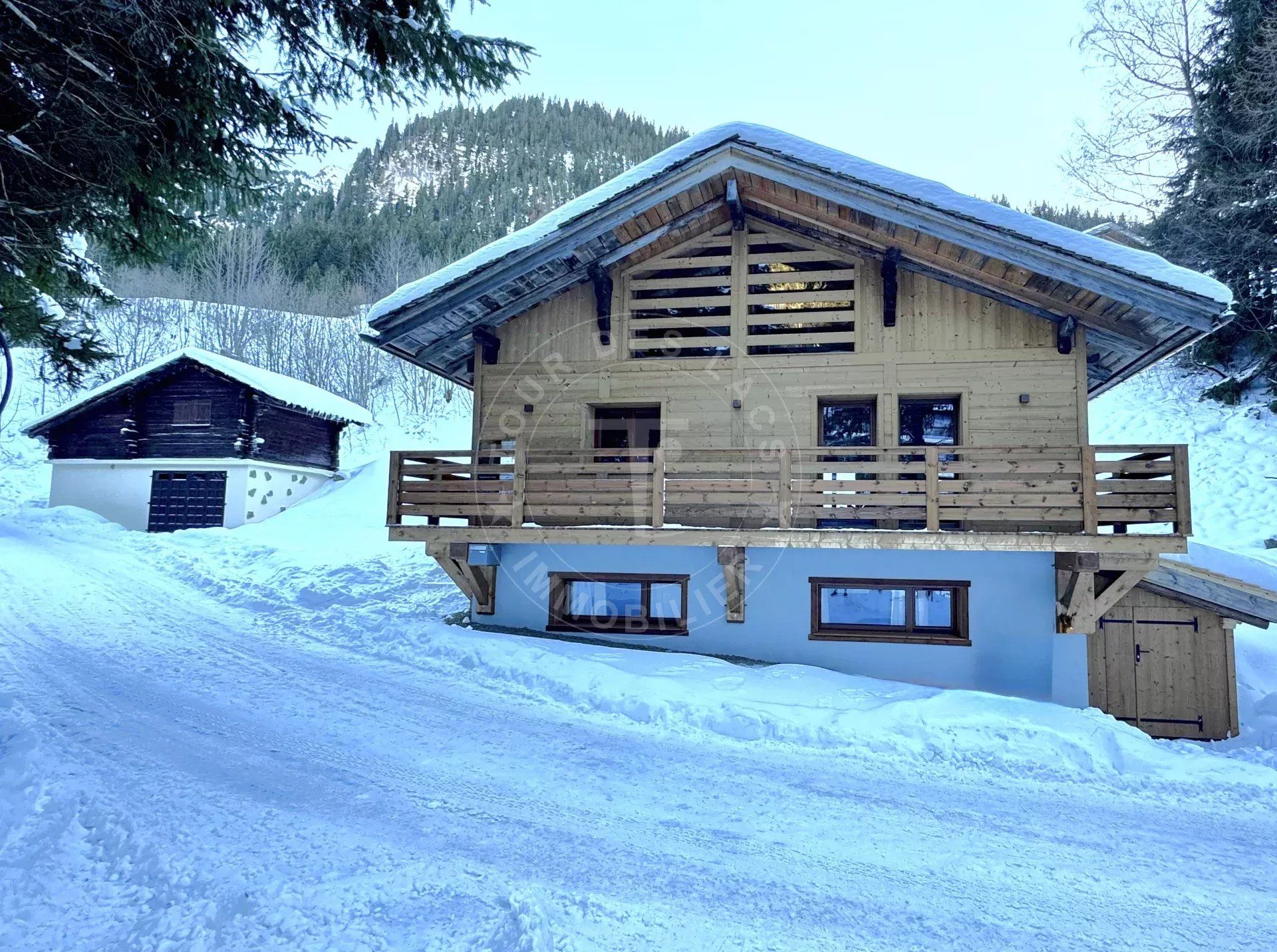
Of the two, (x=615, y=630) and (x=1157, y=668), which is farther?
(x=1157, y=668)

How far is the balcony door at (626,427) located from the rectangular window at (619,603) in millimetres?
2160

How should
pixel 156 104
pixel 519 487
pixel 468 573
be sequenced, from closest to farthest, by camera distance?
pixel 156 104 < pixel 519 487 < pixel 468 573

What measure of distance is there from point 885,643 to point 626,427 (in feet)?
17.7

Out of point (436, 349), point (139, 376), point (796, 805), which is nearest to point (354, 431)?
point (139, 376)

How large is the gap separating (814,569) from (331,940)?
803 cm

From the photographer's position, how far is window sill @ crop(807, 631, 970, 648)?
9.95m

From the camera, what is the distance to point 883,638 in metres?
10.1

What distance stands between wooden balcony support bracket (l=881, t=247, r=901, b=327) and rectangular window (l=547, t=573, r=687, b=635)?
16.7 feet

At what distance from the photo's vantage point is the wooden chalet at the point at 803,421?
9.26m

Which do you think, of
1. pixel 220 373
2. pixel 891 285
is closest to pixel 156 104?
pixel 891 285

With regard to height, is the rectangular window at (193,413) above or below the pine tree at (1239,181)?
below

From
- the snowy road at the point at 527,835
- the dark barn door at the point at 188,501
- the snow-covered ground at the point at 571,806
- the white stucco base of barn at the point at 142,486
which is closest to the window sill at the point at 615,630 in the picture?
the snow-covered ground at the point at 571,806

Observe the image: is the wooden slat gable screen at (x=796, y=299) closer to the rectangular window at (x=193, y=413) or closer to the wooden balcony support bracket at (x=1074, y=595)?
the wooden balcony support bracket at (x=1074, y=595)

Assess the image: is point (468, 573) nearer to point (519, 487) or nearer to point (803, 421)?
point (519, 487)
